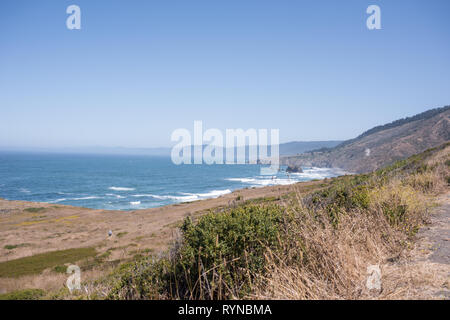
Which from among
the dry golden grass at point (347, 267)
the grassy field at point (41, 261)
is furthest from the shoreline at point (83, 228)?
the dry golden grass at point (347, 267)

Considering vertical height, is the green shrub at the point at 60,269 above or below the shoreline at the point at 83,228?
above

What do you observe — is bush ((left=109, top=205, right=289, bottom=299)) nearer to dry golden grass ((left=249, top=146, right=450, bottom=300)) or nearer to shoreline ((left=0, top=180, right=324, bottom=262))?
dry golden grass ((left=249, top=146, right=450, bottom=300))

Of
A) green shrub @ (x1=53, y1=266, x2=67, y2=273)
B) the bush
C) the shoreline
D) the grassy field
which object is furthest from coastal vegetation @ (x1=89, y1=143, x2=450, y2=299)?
the grassy field

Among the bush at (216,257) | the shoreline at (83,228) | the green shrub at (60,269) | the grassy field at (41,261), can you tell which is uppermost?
the bush at (216,257)

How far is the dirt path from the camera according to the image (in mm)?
3150

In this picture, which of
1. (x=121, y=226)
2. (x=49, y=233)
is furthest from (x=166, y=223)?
(x=49, y=233)

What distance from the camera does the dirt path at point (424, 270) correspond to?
3.15 meters

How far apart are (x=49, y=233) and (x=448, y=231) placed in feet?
155

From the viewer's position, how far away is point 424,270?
12.3ft

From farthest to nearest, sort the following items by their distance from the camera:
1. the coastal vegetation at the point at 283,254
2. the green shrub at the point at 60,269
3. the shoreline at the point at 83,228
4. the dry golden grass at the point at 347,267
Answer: the shoreline at the point at 83,228, the green shrub at the point at 60,269, the coastal vegetation at the point at 283,254, the dry golden grass at the point at 347,267
